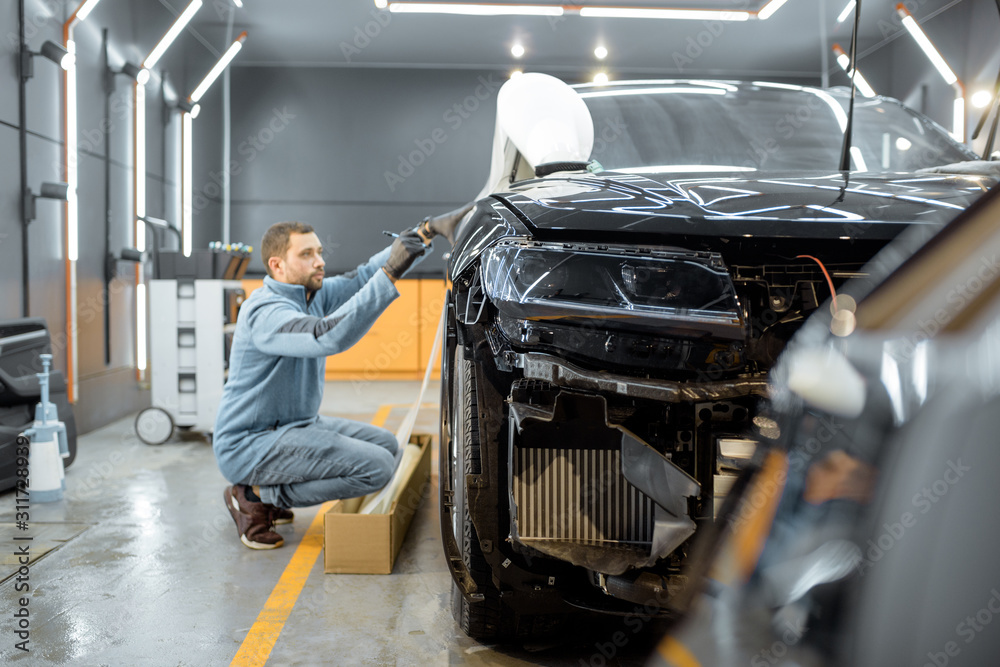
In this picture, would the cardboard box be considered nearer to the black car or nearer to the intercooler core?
the black car

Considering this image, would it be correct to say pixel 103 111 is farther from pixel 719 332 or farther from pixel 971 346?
pixel 971 346

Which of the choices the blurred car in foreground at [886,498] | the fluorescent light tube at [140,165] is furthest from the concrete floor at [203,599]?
the fluorescent light tube at [140,165]

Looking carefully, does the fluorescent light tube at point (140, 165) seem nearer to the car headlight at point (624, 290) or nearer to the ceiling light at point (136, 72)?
the ceiling light at point (136, 72)

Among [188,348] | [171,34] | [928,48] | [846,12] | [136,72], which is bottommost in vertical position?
[188,348]

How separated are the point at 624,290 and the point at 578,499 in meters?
0.49

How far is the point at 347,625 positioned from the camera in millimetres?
2141

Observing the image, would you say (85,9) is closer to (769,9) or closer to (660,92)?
(660,92)

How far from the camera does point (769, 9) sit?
6668 mm

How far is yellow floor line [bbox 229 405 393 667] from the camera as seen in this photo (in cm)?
195

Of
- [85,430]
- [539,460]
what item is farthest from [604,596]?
[85,430]

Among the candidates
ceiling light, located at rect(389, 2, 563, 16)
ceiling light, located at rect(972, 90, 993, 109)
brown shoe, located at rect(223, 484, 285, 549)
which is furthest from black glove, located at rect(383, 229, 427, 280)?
ceiling light, located at rect(972, 90, 993, 109)

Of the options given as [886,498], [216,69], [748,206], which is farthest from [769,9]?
[886,498]

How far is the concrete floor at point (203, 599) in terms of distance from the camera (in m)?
1.96

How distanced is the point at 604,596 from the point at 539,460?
36 centimetres
